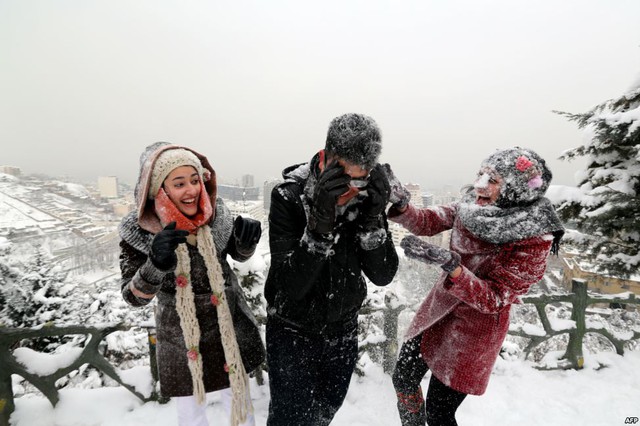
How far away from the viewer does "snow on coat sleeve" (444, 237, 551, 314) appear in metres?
1.58

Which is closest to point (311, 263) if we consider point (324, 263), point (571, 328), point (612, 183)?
point (324, 263)

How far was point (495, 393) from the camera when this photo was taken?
3.20 m

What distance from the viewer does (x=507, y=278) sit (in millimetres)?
1609

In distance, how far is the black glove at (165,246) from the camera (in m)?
1.51

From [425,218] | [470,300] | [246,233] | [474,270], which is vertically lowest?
[470,300]

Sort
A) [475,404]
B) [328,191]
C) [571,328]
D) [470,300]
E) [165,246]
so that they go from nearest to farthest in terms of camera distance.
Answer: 1. [328,191]
2. [165,246]
3. [470,300]
4. [475,404]
5. [571,328]

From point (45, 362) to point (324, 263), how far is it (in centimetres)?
319

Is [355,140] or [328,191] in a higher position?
[355,140]

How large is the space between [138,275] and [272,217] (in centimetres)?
82

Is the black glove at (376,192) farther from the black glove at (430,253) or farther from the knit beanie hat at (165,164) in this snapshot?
the knit beanie hat at (165,164)

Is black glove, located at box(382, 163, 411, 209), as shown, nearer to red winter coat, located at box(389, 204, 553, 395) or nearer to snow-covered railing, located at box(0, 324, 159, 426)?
red winter coat, located at box(389, 204, 553, 395)

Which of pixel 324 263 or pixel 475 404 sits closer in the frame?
pixel 324 263

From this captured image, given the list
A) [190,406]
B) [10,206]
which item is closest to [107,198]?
[10,206]

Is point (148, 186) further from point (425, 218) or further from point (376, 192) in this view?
point (425, 218)
